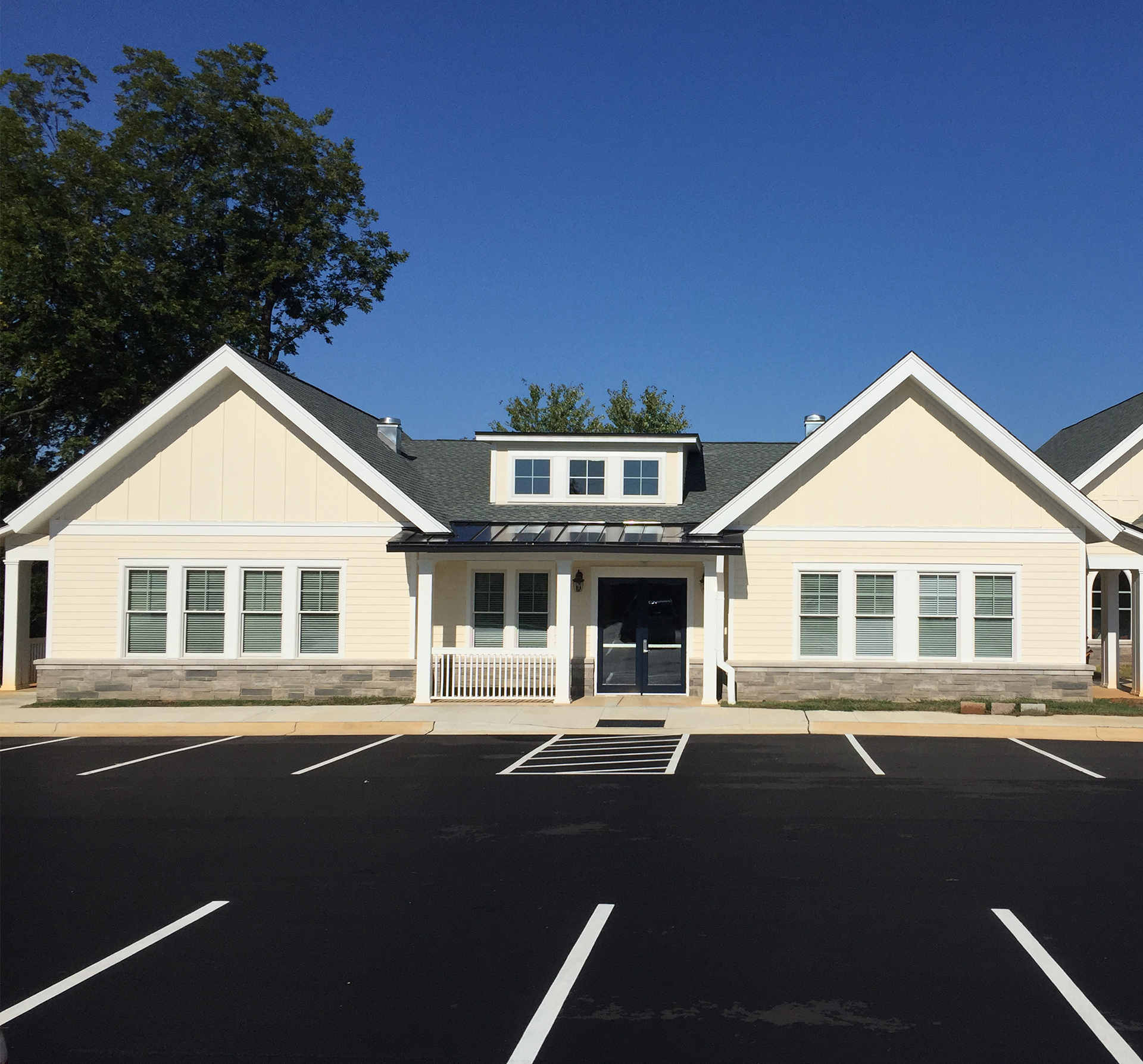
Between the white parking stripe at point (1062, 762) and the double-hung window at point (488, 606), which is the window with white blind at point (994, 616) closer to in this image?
the white parking stripe at point (1062, 762)

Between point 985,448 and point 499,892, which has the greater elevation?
point 985,448

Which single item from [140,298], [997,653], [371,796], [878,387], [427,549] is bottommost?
[371,796]

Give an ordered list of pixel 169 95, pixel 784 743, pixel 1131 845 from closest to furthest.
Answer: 1. pixel 1131 845
2. pixel 784 743
3. pixel 169 95

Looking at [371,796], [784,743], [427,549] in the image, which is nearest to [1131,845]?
[784,743]

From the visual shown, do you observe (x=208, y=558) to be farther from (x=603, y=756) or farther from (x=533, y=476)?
(x=603, y=756)

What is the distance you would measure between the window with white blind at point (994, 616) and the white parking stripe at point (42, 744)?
668 inches

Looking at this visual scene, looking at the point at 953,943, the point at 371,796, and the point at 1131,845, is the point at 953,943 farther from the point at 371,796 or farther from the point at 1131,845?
the point at 371,796

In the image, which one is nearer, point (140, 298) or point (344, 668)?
point (344, 668)

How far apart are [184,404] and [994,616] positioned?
17.1 metres

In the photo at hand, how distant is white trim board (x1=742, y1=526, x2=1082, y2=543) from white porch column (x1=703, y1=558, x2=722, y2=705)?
1.22m

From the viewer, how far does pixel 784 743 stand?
1524 cm

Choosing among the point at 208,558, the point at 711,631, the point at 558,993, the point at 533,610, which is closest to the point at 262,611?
the point at 208,558

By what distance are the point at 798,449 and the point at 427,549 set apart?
7.60 metres

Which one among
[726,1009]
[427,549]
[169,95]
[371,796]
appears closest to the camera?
[726,1009]
